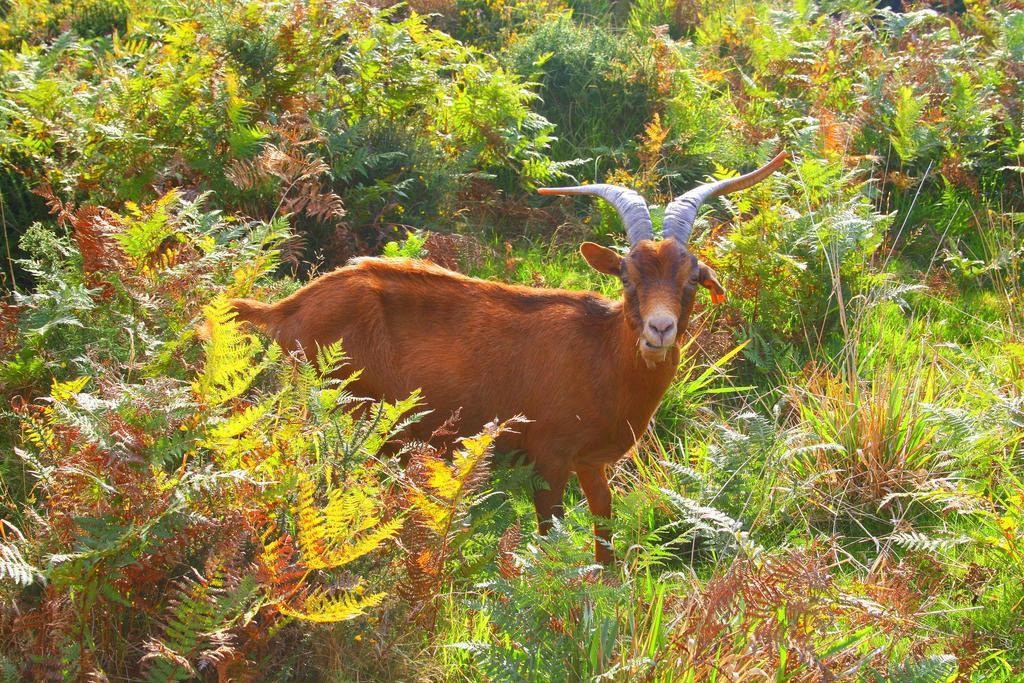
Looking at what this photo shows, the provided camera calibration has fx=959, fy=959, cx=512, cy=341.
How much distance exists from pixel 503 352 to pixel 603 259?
79 centimetres

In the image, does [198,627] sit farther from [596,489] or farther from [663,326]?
[596,489]

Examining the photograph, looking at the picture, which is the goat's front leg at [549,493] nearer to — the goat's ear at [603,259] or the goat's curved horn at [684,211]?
the goat's ear at [603,259]

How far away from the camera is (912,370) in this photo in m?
6.32

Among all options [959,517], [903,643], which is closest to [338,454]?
[903,643]

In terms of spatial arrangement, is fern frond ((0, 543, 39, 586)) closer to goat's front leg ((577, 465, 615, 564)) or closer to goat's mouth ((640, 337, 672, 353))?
goat's mouth ((640, 337, 672, 353))

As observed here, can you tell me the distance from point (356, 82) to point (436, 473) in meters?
5.24

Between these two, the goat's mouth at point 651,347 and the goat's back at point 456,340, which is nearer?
the goat's mouth at point 651,347

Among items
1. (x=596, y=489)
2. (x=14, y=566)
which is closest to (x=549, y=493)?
(x=596, y=489)

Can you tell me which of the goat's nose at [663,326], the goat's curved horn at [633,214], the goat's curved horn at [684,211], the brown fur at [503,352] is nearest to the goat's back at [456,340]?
the brown fur at [503,352]

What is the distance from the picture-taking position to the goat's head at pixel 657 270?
15.6ft

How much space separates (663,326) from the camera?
4.68m

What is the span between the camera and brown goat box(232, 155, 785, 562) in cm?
531

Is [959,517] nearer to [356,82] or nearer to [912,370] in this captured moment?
[912,370]

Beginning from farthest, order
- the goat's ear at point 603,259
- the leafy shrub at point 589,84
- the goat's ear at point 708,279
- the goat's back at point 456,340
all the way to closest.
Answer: the leafy shrub at point 589,84, the goat's ear at point 603,259, the goat's back at point 456,340, the goat's ear at point 708,279
